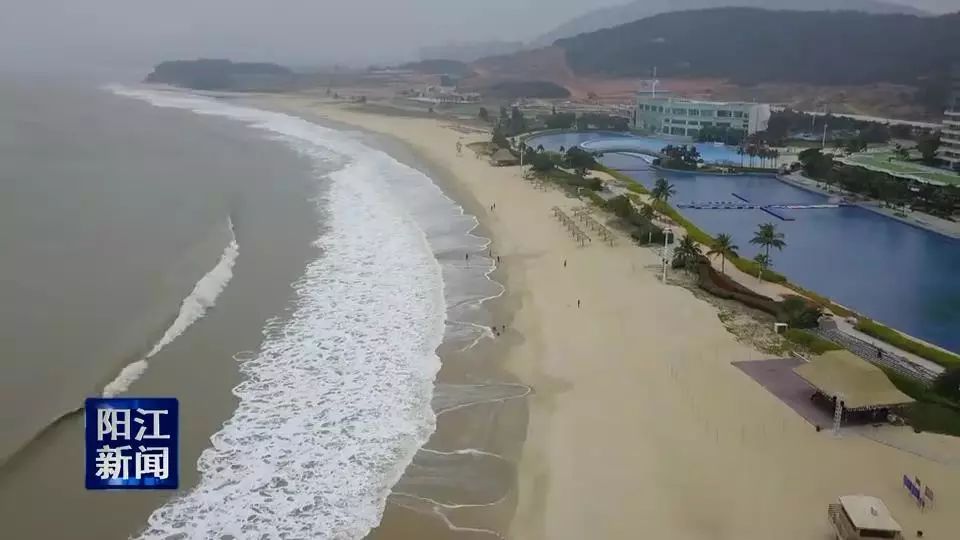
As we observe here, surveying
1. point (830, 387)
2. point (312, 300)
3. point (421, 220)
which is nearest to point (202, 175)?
point (421, 220)

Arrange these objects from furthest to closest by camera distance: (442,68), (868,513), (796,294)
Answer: (442,68), (796,294), (868,513)

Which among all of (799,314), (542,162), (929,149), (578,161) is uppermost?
(929,149)

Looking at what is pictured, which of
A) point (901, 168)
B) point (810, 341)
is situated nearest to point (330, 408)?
point (810, 341)

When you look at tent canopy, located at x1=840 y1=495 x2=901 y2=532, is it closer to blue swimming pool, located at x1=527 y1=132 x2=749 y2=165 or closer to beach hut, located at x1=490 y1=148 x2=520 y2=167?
beach hut, located at x1=490 y1=148 x2=520 y2=167

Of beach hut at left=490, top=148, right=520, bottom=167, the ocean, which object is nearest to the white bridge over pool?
beach hut at left=490, top=148, right=520, bottom=167

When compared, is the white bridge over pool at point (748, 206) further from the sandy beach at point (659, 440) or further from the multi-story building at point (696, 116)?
the multi-story building at point (696, 116)

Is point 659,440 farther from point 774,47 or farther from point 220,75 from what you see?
point 774,47
